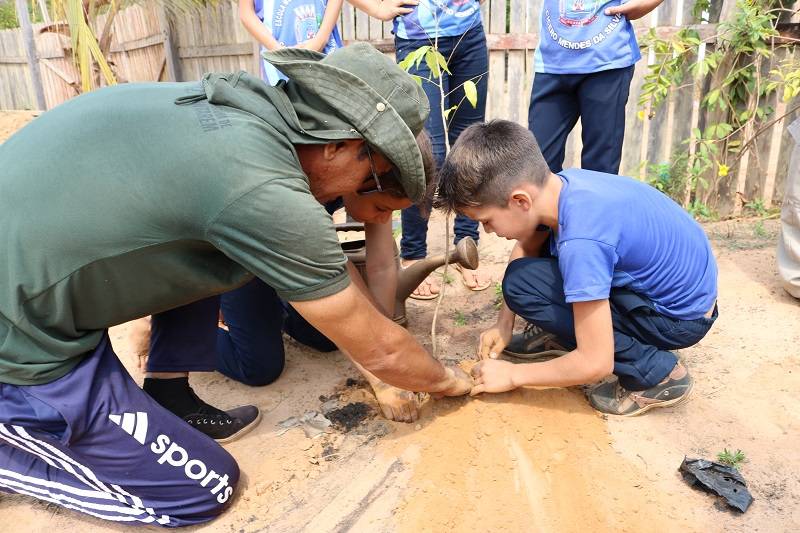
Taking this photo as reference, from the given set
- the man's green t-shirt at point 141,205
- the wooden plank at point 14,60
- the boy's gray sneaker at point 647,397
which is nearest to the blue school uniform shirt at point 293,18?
the man's green t-shirt at point 141,205

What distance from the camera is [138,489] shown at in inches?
77.2

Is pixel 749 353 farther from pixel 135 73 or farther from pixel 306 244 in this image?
pixel 135 73

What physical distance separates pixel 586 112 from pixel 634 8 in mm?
538

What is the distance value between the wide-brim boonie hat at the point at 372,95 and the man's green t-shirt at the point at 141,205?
0.52ft

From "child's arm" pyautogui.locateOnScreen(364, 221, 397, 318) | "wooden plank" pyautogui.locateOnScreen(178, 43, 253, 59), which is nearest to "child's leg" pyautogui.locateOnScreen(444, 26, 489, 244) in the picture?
"child's arm" pyautogui.locateOnScreen(364, 221, 397, 318)

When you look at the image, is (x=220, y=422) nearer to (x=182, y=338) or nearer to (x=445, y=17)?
(x=182, y=338)

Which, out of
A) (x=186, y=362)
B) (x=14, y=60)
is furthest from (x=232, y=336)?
(x=14, y=60)

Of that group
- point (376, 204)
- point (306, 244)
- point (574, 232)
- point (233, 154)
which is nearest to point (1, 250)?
point (233, 154)

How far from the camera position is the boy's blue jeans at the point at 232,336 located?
2.35 metres

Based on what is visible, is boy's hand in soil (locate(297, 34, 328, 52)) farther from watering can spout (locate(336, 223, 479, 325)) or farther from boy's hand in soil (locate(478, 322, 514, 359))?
boy's hand in soil (locate(478, 322, 514, 359))

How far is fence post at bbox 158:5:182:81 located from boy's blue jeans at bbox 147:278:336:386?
607 centimetres

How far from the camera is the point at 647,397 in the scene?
2.46 metres

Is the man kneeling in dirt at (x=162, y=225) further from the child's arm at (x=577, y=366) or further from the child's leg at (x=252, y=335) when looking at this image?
the child's leg at (x=252, y=335)

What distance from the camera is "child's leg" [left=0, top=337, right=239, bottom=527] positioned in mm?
1791
